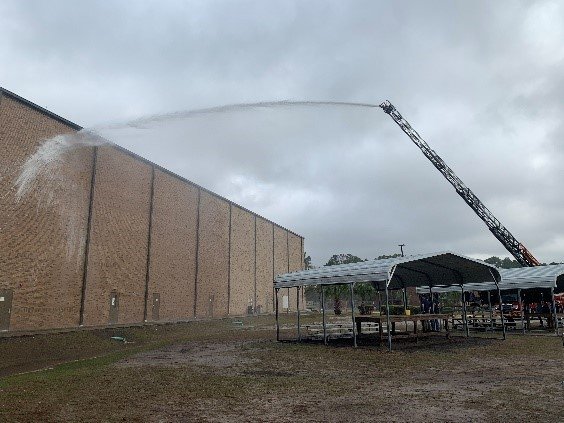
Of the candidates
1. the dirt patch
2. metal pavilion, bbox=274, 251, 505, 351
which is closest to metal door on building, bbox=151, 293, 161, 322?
the dirt patch

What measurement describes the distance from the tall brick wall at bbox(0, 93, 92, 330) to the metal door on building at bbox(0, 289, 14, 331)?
0.22 metres

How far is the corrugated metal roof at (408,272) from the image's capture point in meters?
16.3

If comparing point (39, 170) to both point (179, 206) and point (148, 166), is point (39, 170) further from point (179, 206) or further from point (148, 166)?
point (179, 206)

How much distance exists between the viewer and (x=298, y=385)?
9594 mm

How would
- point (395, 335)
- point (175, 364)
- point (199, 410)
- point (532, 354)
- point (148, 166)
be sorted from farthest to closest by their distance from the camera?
point (148, 166)
point (395, 335)
point (532, 354)
point (175, 364)
point (199, 410)

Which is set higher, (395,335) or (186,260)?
(186,260)

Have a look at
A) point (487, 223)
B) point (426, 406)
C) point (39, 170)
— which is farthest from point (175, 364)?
point (487, 223)

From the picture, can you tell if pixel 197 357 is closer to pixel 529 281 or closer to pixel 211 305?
pixel 529 281

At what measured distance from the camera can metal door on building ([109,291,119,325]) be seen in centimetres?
3161

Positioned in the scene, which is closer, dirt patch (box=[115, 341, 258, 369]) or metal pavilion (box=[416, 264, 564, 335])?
dirt patch (box=[115, 341, 258, 369])

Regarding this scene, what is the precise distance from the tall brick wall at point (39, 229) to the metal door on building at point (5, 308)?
0.22 meters

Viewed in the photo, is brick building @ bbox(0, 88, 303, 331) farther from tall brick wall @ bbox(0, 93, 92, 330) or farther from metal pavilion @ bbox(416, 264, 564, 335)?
metal pavilion @ bbox(416, 264, 564, 335)

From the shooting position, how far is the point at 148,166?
3719 cm

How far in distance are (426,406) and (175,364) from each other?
8298mm
